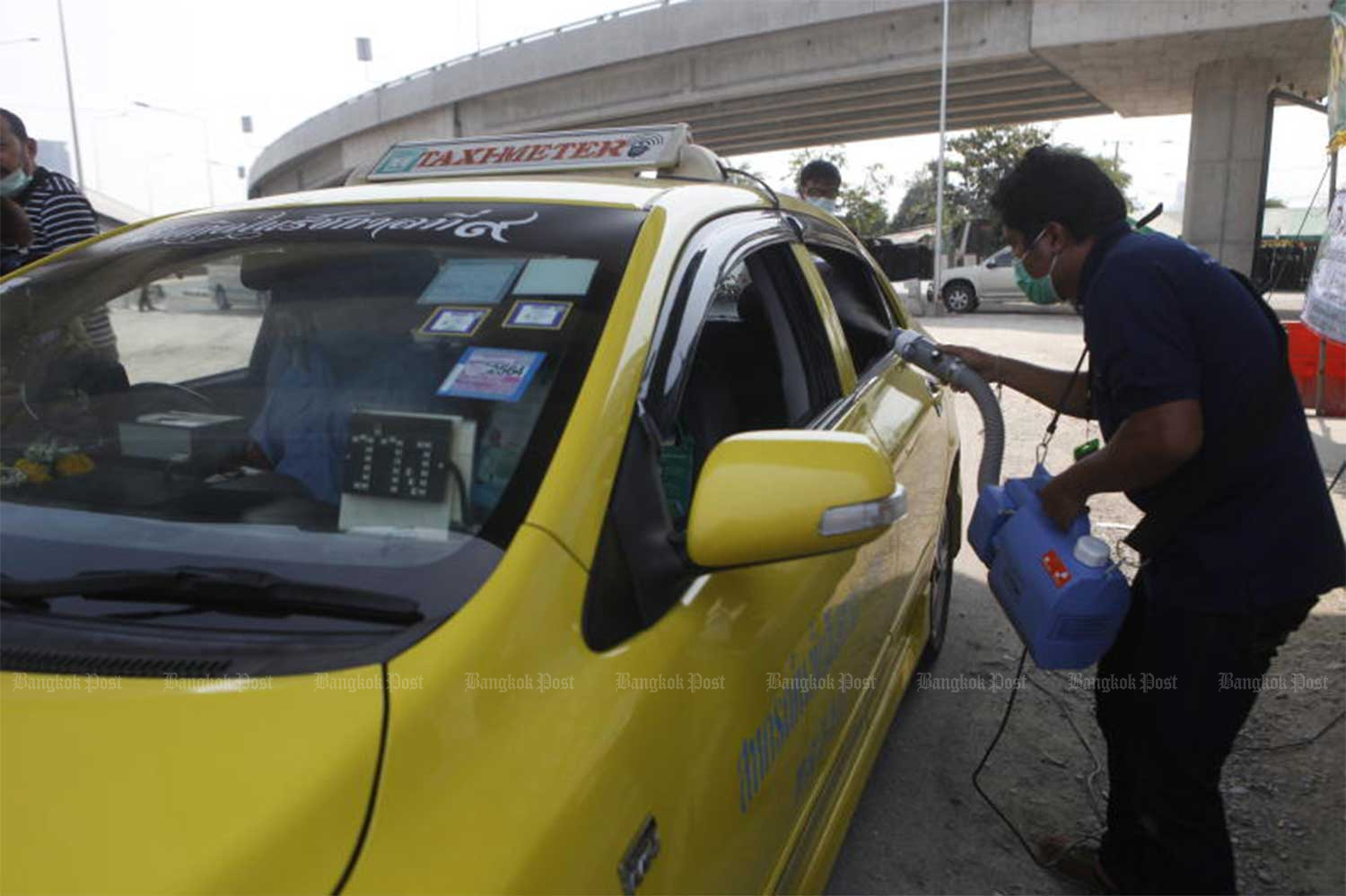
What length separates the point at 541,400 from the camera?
139 cm

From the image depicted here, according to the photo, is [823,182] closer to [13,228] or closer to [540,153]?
[540,153]

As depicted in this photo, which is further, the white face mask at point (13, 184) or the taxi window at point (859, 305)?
the white face mask at point (13, 184)

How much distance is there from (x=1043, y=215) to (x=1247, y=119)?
2293 cm

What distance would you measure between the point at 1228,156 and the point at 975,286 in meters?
5.93

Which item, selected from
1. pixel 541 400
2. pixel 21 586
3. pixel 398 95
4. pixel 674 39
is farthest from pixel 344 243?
pixel 398 95

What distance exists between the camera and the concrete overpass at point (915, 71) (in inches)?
749

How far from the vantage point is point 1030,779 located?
2.99 m

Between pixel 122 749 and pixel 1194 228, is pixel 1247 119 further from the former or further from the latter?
pixel 122 749

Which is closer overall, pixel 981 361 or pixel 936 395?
pixel 981 361

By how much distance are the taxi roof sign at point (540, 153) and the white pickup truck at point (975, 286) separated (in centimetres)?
2129

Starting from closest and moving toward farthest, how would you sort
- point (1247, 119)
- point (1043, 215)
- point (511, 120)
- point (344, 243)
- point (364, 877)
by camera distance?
point (364, 877) → point (344, 243) → point (1043, 215) → point (1247, 119) → point (511, 120)

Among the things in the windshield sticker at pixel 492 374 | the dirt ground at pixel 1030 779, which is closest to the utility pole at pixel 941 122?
the dirt ground at pixel 1030 779

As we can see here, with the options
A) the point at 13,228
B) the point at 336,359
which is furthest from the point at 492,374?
the point at 13,228

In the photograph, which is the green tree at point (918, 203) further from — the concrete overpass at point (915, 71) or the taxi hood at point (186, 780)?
the taxi hood at point (186, 780)
